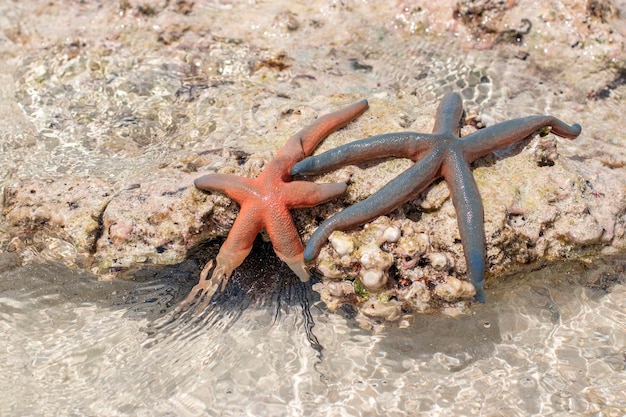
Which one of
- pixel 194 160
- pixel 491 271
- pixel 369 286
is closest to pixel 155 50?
pixel 194 160

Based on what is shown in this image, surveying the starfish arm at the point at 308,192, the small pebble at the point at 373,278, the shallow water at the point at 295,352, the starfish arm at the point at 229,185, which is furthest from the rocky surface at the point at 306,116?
the shallow water at the point at 295,352

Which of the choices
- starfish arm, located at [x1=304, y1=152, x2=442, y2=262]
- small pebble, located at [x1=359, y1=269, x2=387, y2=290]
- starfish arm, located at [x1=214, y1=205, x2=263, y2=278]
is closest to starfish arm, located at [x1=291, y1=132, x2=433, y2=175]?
starfish arm, located at [x1=304, y1=152, x2=442, y2=262]

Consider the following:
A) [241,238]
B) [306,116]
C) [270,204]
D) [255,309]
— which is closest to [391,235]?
[270,204]

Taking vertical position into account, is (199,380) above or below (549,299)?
above

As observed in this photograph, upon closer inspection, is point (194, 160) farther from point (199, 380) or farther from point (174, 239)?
point (199, 380)

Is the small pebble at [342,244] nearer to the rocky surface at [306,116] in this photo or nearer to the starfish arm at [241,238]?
the rocky surface at [306,116]

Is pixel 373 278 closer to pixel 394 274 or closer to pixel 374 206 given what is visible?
pixel 394 274
